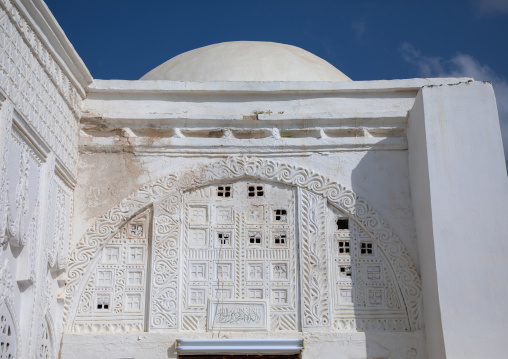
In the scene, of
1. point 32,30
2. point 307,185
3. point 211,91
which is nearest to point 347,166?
point 307,185

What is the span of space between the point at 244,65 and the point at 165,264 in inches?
97.5

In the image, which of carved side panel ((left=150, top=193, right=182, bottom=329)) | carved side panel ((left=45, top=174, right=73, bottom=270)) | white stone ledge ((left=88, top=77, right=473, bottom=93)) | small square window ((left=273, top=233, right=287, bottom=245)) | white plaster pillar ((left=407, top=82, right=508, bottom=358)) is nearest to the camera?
white plaster pillar ((left=407, top=82, right=508, bottom=358))

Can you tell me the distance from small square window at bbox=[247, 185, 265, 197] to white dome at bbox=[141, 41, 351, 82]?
1538 mm

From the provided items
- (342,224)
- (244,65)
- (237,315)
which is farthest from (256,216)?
(244,65)

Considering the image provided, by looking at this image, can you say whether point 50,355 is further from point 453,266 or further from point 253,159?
point 453,266

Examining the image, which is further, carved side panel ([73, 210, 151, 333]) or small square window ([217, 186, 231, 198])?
small square window ([217, 186, 231, 198])

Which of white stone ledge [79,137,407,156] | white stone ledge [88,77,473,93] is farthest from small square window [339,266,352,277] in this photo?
white stone ledge [88,77,473,93]

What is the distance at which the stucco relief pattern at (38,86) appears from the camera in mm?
4707

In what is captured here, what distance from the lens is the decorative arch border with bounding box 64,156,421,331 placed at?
5.93 m

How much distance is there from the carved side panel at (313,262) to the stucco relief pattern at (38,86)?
1934 millimetres

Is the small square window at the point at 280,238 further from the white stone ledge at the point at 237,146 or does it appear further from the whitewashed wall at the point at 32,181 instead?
the whitewashed wall at the point at 32,181

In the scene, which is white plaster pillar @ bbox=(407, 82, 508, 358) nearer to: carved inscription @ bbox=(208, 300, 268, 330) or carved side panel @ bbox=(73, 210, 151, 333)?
carved inscription @ bbox=(208, 300, 268, 330)

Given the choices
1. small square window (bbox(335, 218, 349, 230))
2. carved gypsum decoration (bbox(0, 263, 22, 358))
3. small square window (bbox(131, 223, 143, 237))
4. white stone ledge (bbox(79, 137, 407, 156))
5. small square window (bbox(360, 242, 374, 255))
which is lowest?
carved gypsum decoration (bbox(0, 263, 22, 358))

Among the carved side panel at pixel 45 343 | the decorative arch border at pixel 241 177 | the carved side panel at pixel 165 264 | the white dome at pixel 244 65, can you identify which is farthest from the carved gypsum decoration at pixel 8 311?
the white dome at pixel 244 65
